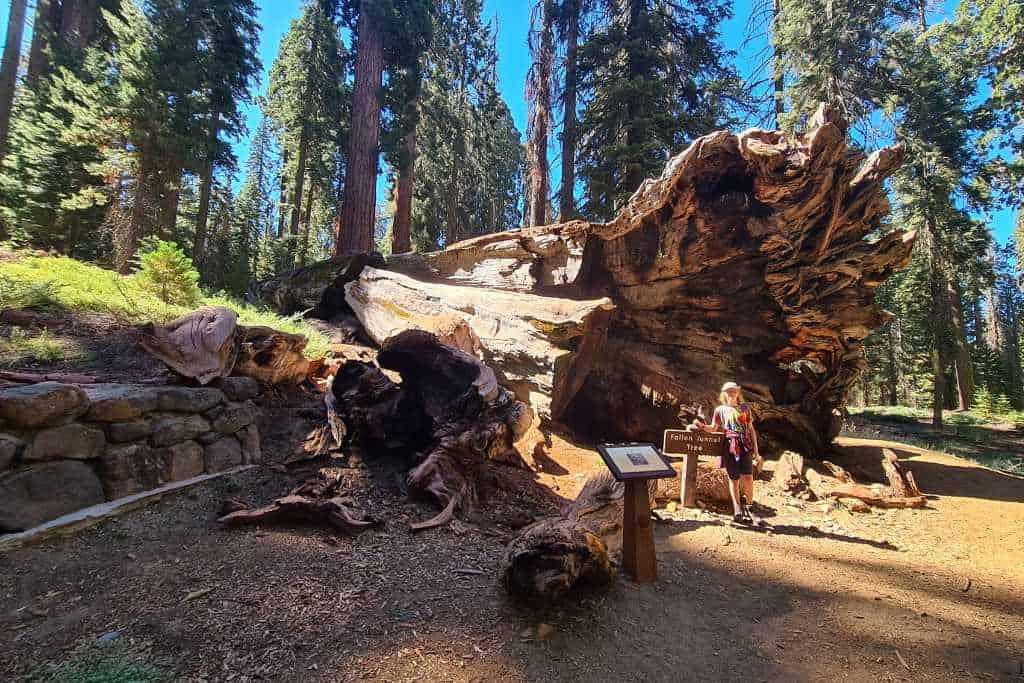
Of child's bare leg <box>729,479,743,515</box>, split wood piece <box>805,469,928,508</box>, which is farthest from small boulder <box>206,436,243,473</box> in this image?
split wood piece <box>805,469,928,508</box>

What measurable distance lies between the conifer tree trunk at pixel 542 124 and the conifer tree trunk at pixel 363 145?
4295 millimetres

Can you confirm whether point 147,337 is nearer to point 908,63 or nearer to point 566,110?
point 566,110

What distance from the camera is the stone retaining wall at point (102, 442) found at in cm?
249

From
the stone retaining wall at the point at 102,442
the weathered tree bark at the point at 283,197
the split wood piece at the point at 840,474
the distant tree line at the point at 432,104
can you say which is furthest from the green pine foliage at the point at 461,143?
the split wood piece at the point at 840,474

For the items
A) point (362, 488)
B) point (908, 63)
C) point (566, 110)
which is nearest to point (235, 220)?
point (566, 110)

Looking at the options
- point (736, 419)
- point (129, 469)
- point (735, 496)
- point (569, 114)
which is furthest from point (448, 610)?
point (569, 114)

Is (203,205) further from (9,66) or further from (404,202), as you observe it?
(9,66)

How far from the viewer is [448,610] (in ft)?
7.86

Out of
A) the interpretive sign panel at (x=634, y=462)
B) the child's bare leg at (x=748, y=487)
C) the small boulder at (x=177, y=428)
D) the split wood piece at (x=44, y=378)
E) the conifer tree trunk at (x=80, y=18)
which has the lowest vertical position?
the child's bare leg at (x=748, y=487)

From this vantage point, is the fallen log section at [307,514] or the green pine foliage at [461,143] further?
the green pine foliage at [461,143]

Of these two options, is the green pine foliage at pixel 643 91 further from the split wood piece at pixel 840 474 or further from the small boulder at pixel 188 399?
the small boulder at pixel 188 399

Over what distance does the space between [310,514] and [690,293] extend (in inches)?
270

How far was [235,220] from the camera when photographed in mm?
14422

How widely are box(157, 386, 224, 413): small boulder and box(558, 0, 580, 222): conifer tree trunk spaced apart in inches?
421
